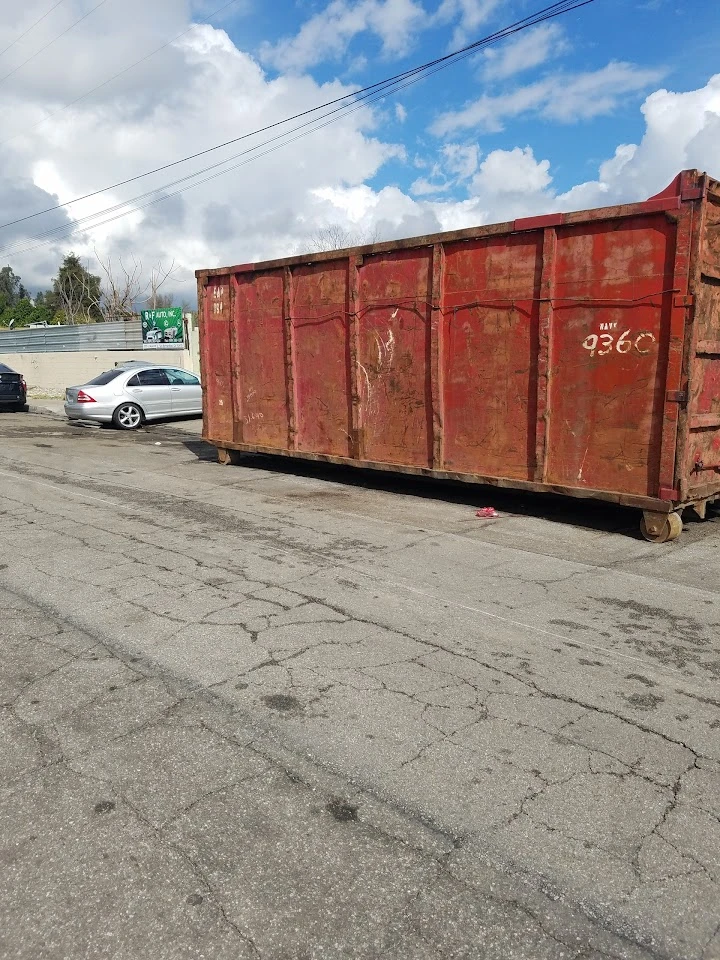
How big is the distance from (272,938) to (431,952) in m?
0.49

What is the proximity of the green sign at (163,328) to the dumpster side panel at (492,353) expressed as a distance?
1705 cm

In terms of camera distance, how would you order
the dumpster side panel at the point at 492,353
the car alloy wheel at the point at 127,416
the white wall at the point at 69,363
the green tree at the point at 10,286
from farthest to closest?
1. the green tree at the point at 10,286
2. the white wall at the point at 69,363
3. the car alloy wheel at the point at 127,416
4. the dumpster side panel at the point at 492,353

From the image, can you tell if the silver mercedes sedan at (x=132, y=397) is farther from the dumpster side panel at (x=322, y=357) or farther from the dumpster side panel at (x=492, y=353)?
the dumpster side panel at (x=492, y=353)

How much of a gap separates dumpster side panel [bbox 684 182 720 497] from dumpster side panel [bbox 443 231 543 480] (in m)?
1.58

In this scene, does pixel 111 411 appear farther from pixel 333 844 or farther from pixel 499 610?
pixel 333 844

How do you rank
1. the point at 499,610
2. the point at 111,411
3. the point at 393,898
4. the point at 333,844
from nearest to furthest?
the point at 393,898, the point at 333,844, the point at 499,610, the point at 111,411

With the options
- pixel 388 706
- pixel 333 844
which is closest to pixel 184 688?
pixel 388 706

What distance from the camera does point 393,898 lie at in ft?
7.89

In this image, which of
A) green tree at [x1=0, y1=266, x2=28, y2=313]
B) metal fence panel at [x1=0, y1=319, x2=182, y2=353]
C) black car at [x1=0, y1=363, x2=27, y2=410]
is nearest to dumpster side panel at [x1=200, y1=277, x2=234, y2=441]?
metal fence panel at [x1=0, y1=319, x2=182, y2=353]

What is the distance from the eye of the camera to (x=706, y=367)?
689 centimetres

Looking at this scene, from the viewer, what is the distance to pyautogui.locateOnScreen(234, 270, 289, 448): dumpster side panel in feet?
35.4

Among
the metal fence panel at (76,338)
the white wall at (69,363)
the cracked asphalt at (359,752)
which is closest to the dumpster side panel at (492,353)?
the cracked asphalt at (359,752)

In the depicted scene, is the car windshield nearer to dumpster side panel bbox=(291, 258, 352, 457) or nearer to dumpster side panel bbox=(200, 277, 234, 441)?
dumpster side panel bbox=(200, 277, 234, 441)

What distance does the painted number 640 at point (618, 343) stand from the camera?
6.86 metres
